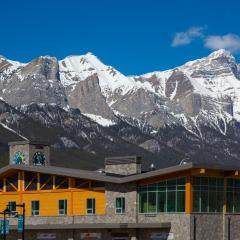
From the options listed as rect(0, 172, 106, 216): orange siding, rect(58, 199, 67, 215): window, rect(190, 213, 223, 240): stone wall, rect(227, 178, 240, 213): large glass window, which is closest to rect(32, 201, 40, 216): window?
rect(0, 172, 106, 216): orange siding

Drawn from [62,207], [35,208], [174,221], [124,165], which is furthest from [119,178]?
[35,208]

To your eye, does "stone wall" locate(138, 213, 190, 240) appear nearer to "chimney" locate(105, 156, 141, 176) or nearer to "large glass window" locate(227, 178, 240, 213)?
"chimney" locate(105, 156, 141, 176)

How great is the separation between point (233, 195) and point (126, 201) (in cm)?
1012

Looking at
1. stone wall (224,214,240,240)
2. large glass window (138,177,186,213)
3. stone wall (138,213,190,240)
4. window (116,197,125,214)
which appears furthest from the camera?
window (116,197,125,214)

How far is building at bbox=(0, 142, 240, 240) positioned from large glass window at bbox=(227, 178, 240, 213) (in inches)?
3.7

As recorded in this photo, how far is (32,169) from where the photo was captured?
78188 mm

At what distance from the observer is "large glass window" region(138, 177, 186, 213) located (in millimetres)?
69000

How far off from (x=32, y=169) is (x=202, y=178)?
1836 cm

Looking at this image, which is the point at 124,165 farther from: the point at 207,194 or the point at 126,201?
the point at 207,194

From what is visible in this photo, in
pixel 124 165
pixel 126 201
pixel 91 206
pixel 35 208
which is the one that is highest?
pixel 124 165

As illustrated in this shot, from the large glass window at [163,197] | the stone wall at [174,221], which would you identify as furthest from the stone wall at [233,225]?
the large glass window at [163,197]

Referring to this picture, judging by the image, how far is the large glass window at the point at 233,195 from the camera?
72688 mm

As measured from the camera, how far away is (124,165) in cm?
7644

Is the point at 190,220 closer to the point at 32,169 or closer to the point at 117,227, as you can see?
the point at 117,227
